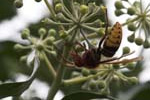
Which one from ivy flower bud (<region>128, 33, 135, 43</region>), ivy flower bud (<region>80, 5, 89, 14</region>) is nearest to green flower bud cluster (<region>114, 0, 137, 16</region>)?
ivy flower bud (<region>128, 33, 135, 43</region>)

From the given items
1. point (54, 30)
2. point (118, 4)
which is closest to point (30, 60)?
point (54, 30)

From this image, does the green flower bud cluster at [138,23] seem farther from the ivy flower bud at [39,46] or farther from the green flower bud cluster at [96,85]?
the ivy flower bud at [39,46]

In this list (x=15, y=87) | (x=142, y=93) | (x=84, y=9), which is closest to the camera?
(x=84, y=9)

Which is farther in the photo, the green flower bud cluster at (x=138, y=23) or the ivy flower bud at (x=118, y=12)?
the ivy flower bud at (x=118, y=12)

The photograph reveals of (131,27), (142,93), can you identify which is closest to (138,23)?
(131,27)

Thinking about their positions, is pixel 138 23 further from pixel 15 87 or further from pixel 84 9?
pixel 15 87

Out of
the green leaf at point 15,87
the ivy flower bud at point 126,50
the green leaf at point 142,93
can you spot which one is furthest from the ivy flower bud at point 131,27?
the green leaf at point 142,93
